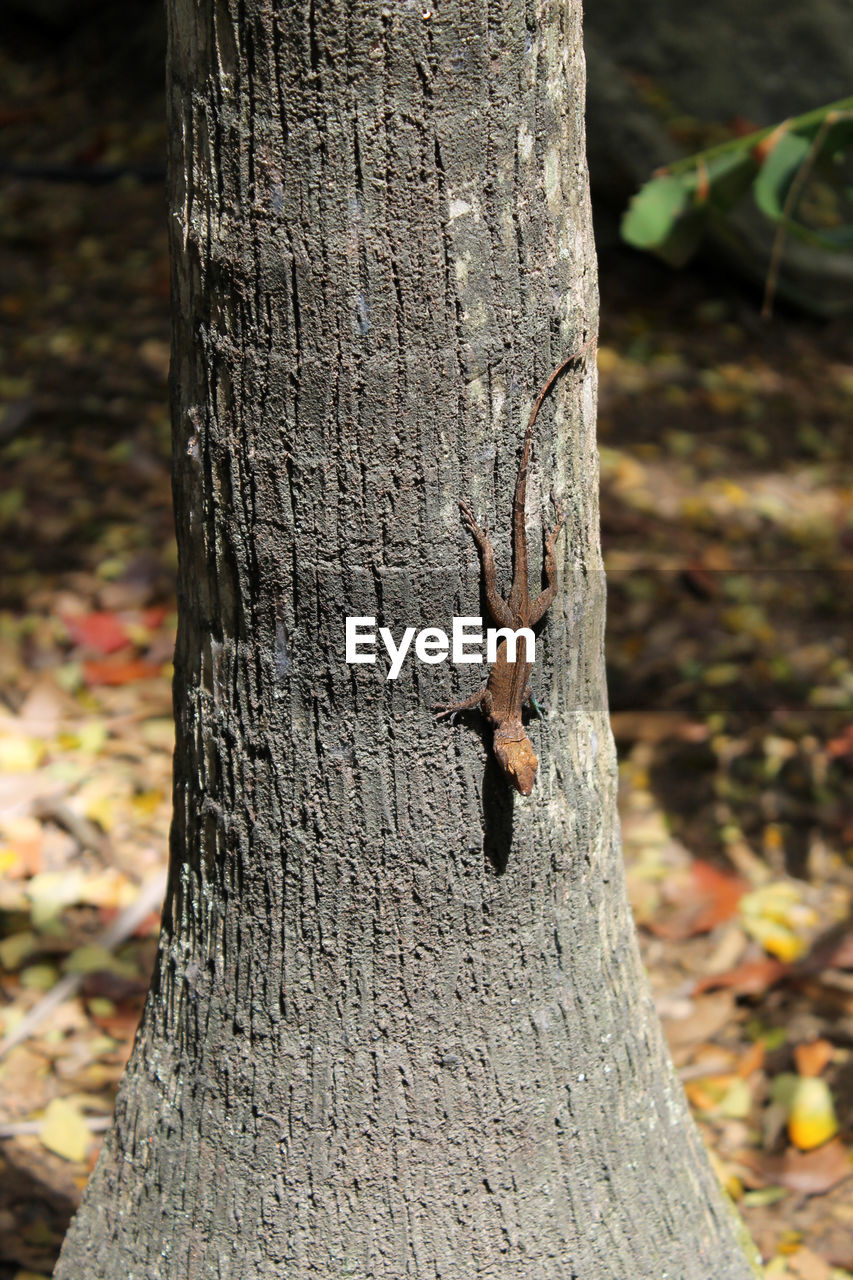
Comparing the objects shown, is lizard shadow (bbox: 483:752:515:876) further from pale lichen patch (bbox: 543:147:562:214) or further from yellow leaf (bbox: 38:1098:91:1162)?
yellow leaf (bbox: 38:1098:91:1162)

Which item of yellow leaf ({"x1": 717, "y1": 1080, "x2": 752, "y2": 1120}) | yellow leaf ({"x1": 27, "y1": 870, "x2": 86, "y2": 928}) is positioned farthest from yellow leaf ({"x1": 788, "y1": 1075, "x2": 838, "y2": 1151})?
yellow leaf ({"x1": 27, "y1": 870, "x2": 86, "y2": 928})

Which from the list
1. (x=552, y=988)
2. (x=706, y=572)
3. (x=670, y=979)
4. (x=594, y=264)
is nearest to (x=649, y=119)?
(x=706, y=572)

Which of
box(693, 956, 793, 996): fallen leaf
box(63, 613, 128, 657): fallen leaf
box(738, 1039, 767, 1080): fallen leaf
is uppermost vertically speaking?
box(63, 613, 128, 657): fallen leaf

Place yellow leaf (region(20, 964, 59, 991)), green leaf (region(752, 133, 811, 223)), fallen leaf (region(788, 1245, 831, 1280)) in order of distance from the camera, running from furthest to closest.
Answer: yellow leaf (region(20, 964, 59, 991))
green leaf (region(752, 133, 811, 223))
fallen leaf (region(788, 1245, 831, 1280))

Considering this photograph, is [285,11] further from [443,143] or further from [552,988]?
[552,988]

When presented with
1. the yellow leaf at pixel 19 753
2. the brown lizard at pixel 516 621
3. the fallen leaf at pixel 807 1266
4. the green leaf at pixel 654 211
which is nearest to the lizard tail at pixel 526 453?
the brown lizard at pixel 516 621

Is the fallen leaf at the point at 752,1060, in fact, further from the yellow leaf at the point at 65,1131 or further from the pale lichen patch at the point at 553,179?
the pale lichen patch at the point at 553,179

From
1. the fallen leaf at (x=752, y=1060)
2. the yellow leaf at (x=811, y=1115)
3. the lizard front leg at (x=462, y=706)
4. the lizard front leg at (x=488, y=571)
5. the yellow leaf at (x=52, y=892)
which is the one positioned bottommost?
the yellow leaf at (x=811, y=1115)
